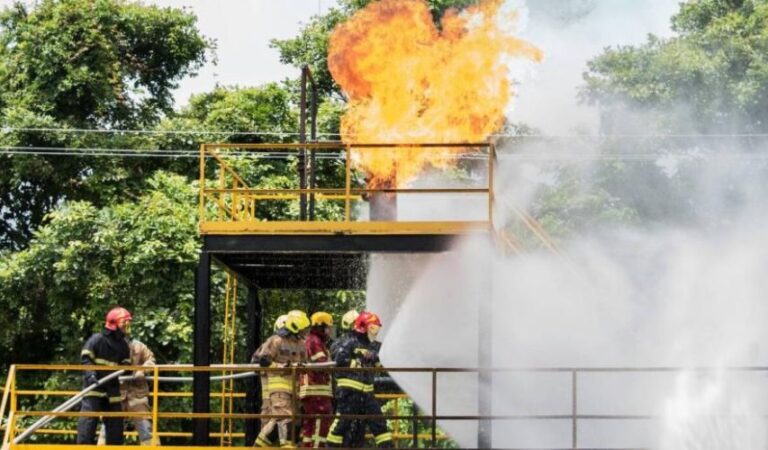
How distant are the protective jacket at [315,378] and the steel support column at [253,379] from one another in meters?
2.51

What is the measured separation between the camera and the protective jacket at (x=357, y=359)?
70.3ft

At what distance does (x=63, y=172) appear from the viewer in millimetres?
43062

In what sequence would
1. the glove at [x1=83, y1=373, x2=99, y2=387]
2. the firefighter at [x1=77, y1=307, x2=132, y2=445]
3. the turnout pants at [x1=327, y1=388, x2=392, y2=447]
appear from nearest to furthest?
the turnout pants at [x1=327, y1=388, x2=392, y2=447] → the glove at [x1=83, y1=373, x2=99, y2=387] → the firefighter at [x1=77, y1=307, x2=132, y2=445]

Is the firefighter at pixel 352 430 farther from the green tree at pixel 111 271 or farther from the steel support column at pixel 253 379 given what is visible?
the green tree at pixel 111 271

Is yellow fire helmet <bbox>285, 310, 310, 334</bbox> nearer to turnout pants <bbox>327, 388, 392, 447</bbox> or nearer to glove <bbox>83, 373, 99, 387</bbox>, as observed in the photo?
turnout pants <bbox>327, 388, 392, 447</bbox>

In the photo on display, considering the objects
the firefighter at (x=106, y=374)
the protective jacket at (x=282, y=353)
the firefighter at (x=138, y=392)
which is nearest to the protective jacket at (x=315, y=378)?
the protective jacket at (x=282, y=353)

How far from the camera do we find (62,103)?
4344 centimetres

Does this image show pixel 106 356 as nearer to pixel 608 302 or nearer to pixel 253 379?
pixel 253 379

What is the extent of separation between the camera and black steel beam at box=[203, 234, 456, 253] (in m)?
22.3

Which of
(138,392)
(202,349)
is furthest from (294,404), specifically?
(138,392)

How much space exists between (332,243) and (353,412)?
2375 millimetres

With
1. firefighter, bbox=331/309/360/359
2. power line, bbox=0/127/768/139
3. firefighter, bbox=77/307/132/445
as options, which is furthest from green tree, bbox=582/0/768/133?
firefighter, bbox=77/307/132/445

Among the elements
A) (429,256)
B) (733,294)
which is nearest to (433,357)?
(429,256)

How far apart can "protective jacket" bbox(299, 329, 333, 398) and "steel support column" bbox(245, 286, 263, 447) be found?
251 cm
